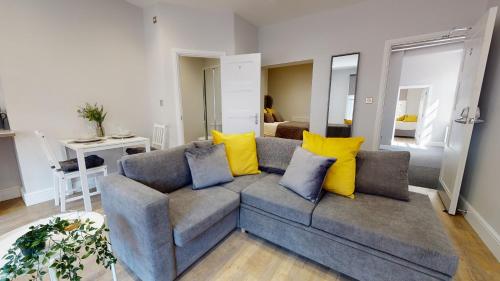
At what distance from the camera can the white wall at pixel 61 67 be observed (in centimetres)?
230

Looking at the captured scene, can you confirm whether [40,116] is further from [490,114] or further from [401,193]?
[490,114]

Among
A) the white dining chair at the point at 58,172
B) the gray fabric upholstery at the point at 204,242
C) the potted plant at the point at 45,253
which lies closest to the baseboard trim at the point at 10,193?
the white dining chair at the point at 58,172

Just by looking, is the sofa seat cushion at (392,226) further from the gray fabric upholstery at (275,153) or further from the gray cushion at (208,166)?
the gray cushion at (208,166)

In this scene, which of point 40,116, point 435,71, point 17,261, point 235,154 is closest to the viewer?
point 17,261

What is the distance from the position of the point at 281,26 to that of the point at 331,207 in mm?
3545

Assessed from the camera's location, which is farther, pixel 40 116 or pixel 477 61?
pixel 40 116

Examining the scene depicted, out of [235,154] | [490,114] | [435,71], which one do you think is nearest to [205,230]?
[235,154]

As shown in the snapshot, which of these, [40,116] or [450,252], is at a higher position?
[40,116]

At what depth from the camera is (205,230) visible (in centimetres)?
152

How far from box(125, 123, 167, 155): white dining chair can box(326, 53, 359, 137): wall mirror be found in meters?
2.78

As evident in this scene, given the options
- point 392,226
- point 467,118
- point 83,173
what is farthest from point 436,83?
point 83,173

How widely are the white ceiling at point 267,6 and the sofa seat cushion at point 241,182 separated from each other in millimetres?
2669

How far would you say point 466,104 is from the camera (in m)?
2.12

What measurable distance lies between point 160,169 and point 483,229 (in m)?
2.96
